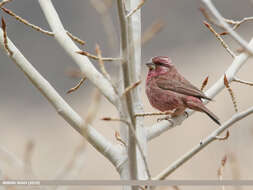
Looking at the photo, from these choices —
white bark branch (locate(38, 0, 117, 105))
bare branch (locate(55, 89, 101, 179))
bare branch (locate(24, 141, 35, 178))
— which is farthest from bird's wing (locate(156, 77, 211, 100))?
bare branch (locate(24, 141, 35, 178))

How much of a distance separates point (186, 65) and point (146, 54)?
257 centimetres

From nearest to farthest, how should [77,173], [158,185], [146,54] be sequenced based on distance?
[77,173]
[158,185]
[146,54]

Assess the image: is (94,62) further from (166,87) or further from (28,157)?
(28,157)

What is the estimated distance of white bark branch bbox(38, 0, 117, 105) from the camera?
15.2 feet

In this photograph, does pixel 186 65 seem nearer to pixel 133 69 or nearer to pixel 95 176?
pixel 95 176

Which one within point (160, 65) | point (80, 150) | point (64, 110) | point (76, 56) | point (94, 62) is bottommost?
point (94, 62)

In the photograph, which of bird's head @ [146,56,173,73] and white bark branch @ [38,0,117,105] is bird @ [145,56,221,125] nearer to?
bird's head @ [146,56,173,73]

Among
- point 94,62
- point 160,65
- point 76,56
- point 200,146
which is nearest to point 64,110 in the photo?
point 76,56

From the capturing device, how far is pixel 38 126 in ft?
69.7

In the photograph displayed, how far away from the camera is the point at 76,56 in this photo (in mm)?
4895

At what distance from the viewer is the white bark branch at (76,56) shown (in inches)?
183

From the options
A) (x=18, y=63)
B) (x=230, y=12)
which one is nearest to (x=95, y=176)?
(x=230, y=12)

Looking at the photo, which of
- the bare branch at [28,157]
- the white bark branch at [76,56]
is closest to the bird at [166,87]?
the white bark branch at [76,56]

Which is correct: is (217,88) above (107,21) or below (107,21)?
below
